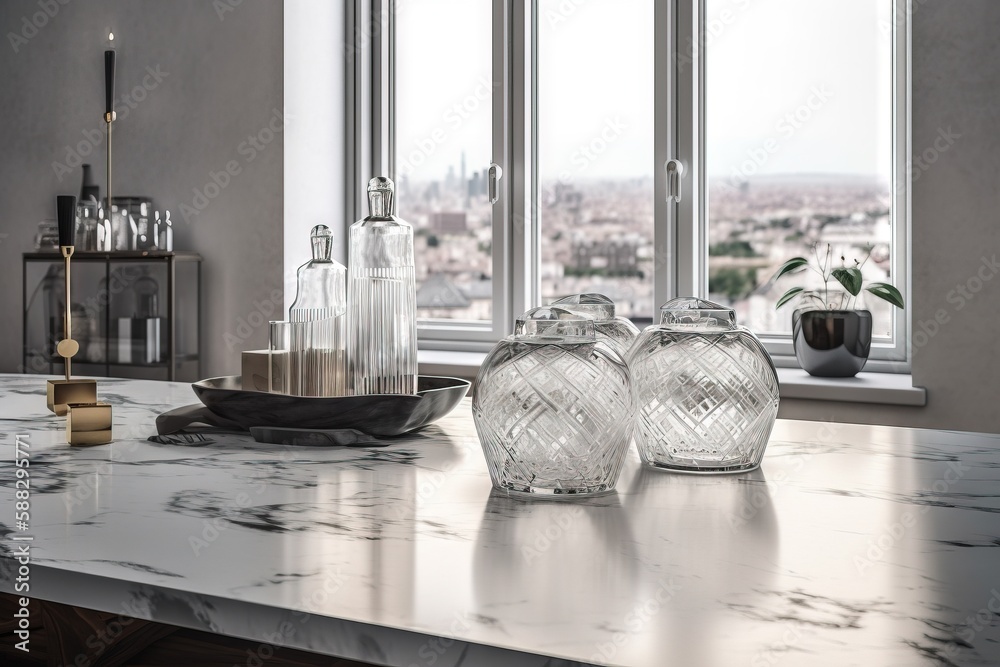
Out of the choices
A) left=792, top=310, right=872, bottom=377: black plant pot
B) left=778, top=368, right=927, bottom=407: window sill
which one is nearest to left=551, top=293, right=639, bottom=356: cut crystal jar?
left=778, top=368, right=927, bottom=407: window sill

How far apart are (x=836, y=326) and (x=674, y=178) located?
74 cm

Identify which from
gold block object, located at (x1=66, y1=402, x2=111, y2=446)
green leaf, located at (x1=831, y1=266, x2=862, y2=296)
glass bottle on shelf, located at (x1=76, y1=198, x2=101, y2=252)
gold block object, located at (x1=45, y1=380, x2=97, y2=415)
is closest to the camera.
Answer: gold block object, located at (x1=66, y1=402, x2=111, y2=446)

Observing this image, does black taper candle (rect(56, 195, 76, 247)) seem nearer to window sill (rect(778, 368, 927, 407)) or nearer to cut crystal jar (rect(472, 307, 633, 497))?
cut crystal jar (rect(472, 307, 633, 497))

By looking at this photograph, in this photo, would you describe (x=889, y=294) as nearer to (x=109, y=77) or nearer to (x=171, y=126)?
(x=171, y=126)

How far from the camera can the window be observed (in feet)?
9.17

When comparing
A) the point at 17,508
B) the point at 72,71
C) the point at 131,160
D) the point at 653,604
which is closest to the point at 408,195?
the point at 131,160

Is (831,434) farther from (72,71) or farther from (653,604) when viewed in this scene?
(72,71)

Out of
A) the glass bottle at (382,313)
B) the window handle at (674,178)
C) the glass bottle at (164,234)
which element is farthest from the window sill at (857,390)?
the glass bottle at (164,234)

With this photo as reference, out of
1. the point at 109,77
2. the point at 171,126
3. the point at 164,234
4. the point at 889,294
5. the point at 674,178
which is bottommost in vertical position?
the point at 889,294

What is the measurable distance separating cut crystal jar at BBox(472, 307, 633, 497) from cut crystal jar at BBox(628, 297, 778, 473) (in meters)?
0.09

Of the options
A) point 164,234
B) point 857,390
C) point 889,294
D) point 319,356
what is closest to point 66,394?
point 319,356

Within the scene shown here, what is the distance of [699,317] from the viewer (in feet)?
2.84

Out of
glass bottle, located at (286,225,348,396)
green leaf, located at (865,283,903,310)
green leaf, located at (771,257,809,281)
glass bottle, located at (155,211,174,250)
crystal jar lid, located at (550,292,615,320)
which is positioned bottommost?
glass bottle, located at (286,225,348,396)

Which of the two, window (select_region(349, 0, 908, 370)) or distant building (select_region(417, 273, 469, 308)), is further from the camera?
distant building (select_region(417, 273, 469, 308))
